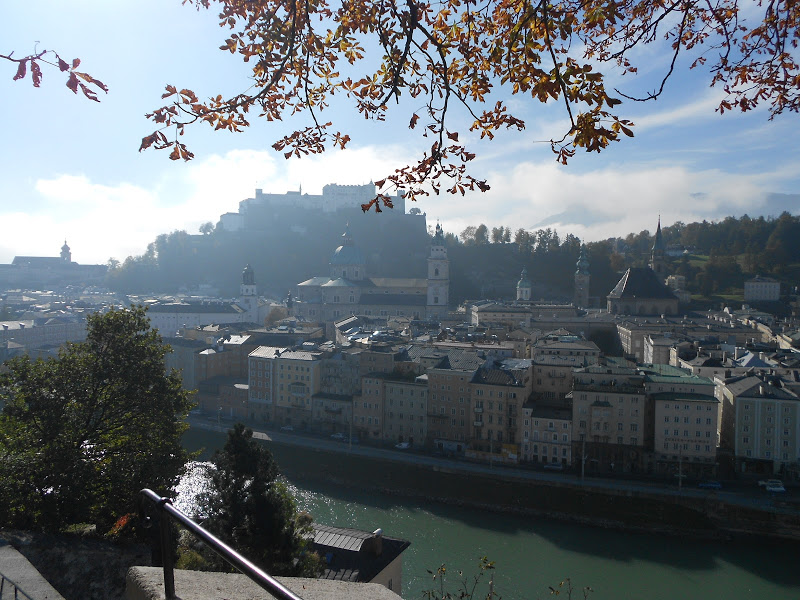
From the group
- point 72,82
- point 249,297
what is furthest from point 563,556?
point 249,297

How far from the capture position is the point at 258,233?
59.4 meters

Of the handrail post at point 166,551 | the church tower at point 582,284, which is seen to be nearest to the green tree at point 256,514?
the handrail post at point 166,551

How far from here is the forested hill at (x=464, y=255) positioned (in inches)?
1772

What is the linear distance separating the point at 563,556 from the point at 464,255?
3979 centimetres

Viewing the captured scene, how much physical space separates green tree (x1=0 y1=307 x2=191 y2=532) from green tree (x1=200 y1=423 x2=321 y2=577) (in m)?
1.48

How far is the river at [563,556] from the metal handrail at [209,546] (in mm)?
8733

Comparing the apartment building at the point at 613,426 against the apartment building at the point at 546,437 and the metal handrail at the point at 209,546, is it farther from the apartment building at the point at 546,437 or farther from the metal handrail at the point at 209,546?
the metal handrail at the point at 209,546

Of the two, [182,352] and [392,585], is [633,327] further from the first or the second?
[392,585]

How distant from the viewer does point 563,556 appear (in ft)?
38.1

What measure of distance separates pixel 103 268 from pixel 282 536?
253ft

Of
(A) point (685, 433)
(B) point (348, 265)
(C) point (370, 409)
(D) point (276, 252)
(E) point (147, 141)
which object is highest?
(D) point (276, 252)

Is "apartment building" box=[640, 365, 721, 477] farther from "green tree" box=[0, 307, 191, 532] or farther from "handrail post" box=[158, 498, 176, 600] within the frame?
"handrail post" box=[158, 498, 176, 600]

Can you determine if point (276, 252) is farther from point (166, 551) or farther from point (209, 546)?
point (209, 546)

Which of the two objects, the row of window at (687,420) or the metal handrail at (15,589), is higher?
the metal handrail at (15,589)
